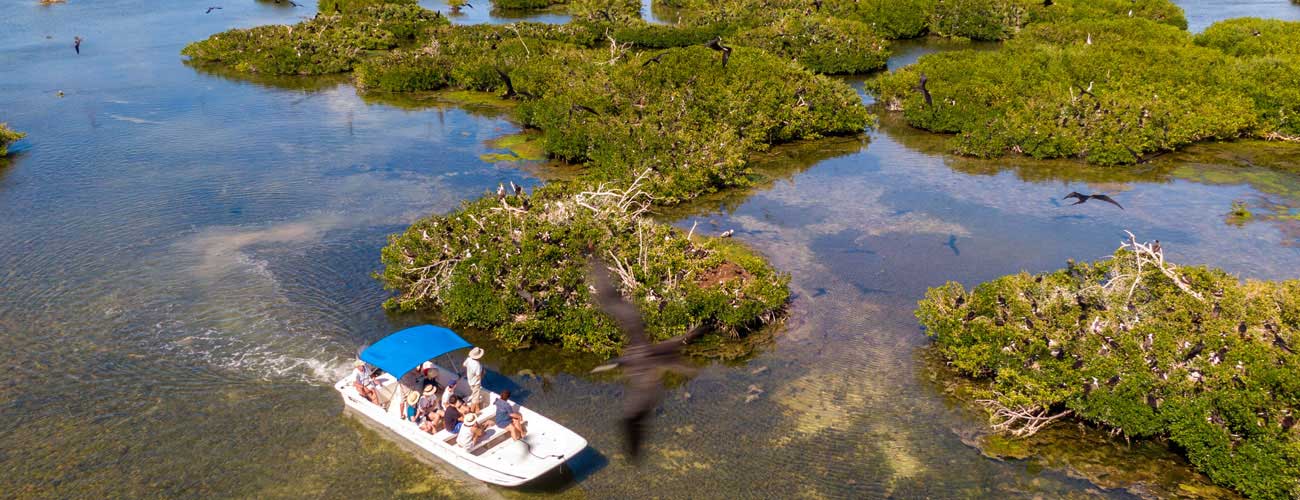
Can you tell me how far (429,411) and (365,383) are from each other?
66.6 inches

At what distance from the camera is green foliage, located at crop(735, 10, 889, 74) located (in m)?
49.2

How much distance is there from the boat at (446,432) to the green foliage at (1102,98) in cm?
2433

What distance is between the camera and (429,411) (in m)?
17.1

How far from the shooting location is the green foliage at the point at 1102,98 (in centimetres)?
3444

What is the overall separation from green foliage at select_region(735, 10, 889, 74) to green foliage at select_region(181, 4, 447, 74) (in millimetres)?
20790

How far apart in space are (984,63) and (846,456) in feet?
90.4

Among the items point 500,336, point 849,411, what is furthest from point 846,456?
point 500,336

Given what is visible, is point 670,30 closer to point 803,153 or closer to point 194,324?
point 803,153

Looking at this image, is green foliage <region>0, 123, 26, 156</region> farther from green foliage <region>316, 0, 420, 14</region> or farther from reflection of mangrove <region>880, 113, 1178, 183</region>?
reflection of mangrove <region>880, 113, 1178, 183</region>

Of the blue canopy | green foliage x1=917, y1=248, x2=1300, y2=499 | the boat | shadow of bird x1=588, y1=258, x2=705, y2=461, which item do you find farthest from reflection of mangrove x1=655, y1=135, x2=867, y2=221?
the boat

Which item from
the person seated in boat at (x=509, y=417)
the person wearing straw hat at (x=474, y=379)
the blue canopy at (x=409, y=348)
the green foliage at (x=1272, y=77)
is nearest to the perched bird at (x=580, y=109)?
the blue canopy at (x=409, y=348)

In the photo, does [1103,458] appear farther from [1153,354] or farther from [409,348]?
[409,348]

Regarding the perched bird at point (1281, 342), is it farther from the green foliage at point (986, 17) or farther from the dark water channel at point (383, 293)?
the green foliage at point (986, 17)

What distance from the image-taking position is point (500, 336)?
20797 mm
